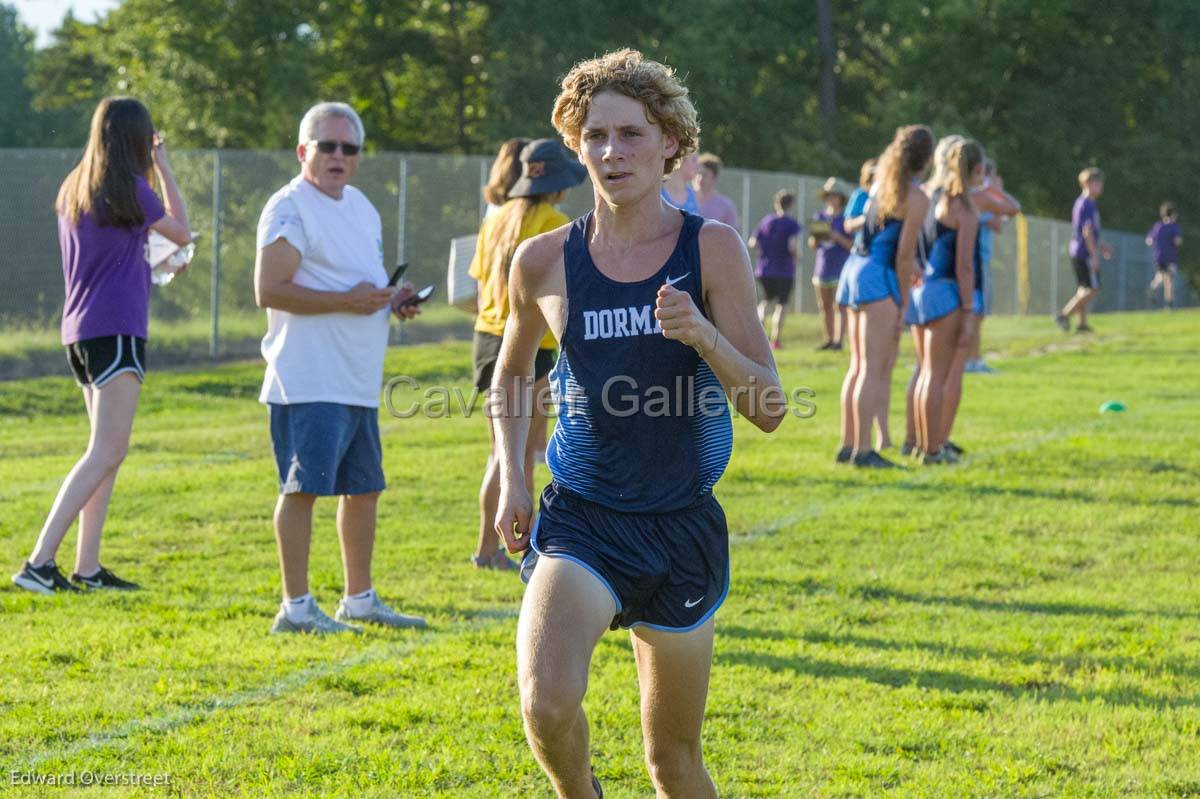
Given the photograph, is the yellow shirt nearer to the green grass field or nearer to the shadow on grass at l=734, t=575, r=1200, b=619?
the green grass field

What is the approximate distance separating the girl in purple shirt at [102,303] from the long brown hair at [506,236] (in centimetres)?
153

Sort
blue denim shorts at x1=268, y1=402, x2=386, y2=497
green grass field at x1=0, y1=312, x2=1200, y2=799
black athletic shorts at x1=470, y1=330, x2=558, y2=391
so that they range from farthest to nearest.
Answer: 1. black athletic shorts at x1=470, y1=330, x2=558, y2=391
2. blue denim shorts at x1=268, y1=402, x2=386, y2=497
3. green grass field at x1=0, y1=312, x2=1200, y2=799

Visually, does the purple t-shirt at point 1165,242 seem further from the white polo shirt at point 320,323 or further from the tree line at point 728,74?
the white polo shirt at point 320,323

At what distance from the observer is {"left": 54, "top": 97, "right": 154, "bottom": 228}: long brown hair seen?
22.6ft

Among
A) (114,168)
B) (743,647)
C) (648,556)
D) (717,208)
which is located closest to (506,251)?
(114,168)

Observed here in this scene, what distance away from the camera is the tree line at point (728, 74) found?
Result: 37188 mm

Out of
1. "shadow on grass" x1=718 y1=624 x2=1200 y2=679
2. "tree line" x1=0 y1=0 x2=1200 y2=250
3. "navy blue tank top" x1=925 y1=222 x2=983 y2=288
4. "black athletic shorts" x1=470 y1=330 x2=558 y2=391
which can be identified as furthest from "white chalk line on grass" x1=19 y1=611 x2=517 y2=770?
"tree line" x1=0 y1=0 x2=1200 y2=250

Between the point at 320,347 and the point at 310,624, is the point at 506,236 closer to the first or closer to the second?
the point at 320,347

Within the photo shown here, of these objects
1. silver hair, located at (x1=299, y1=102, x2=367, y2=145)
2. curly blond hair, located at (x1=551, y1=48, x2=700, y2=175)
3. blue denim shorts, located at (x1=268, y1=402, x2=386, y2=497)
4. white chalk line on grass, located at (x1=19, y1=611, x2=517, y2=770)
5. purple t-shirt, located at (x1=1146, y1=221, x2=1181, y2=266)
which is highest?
purple t-shirt, located at (x1=1146, y1=221, x2=1181, y2=266)

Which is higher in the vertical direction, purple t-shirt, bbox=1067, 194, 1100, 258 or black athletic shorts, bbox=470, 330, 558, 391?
purple t-shirt, bbox=1067, 194, 1100, 258

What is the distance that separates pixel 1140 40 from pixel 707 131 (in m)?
14.8

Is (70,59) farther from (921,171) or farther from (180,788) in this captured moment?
(180,788)

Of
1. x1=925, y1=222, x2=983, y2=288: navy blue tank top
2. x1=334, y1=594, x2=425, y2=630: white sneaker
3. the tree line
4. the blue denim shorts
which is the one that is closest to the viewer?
the blue denim shorts

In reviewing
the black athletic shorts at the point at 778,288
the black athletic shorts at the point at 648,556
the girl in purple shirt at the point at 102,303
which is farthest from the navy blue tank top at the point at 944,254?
the black athletic shorts at the point at 778,288
